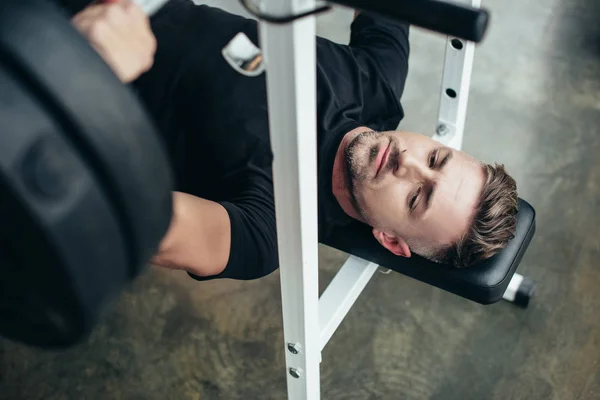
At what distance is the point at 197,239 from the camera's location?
1.09 metres

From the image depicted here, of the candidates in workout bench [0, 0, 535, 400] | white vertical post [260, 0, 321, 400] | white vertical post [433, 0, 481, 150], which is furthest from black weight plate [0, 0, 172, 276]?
white vertical post [433, 0, 481, 150]

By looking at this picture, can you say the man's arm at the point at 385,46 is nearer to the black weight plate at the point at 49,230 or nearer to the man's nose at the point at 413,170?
the man's nose at the point at 413,170

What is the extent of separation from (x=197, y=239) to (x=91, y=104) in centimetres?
61

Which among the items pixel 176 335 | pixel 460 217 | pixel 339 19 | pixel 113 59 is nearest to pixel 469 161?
pixel 460 217

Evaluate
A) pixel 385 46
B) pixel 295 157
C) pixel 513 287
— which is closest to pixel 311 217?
pixel 295 157

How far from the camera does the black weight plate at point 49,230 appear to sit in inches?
18.6

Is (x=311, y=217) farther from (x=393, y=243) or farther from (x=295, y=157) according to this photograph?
(x=393, y=243)

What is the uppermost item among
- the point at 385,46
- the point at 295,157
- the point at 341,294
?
the point at 295,157

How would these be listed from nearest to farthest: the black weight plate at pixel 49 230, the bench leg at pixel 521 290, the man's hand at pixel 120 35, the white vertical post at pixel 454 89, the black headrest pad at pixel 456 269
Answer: the black weight plate at pixel 49 230
the man's hand at pixel 120 35
the black headrest pad at pixel 456 269
the white vertical post at pixel 454 89
the bench leg at pixel 521 290

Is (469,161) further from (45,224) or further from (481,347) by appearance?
(45,224)

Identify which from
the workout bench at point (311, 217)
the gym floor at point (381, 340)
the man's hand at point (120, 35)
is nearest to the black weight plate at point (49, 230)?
the man's hand at point (120, 35)

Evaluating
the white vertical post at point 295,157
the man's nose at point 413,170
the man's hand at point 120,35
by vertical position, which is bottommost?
the man's nose at point 413,170

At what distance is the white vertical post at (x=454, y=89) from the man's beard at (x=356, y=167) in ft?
1.09

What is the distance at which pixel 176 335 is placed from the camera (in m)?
1.70
